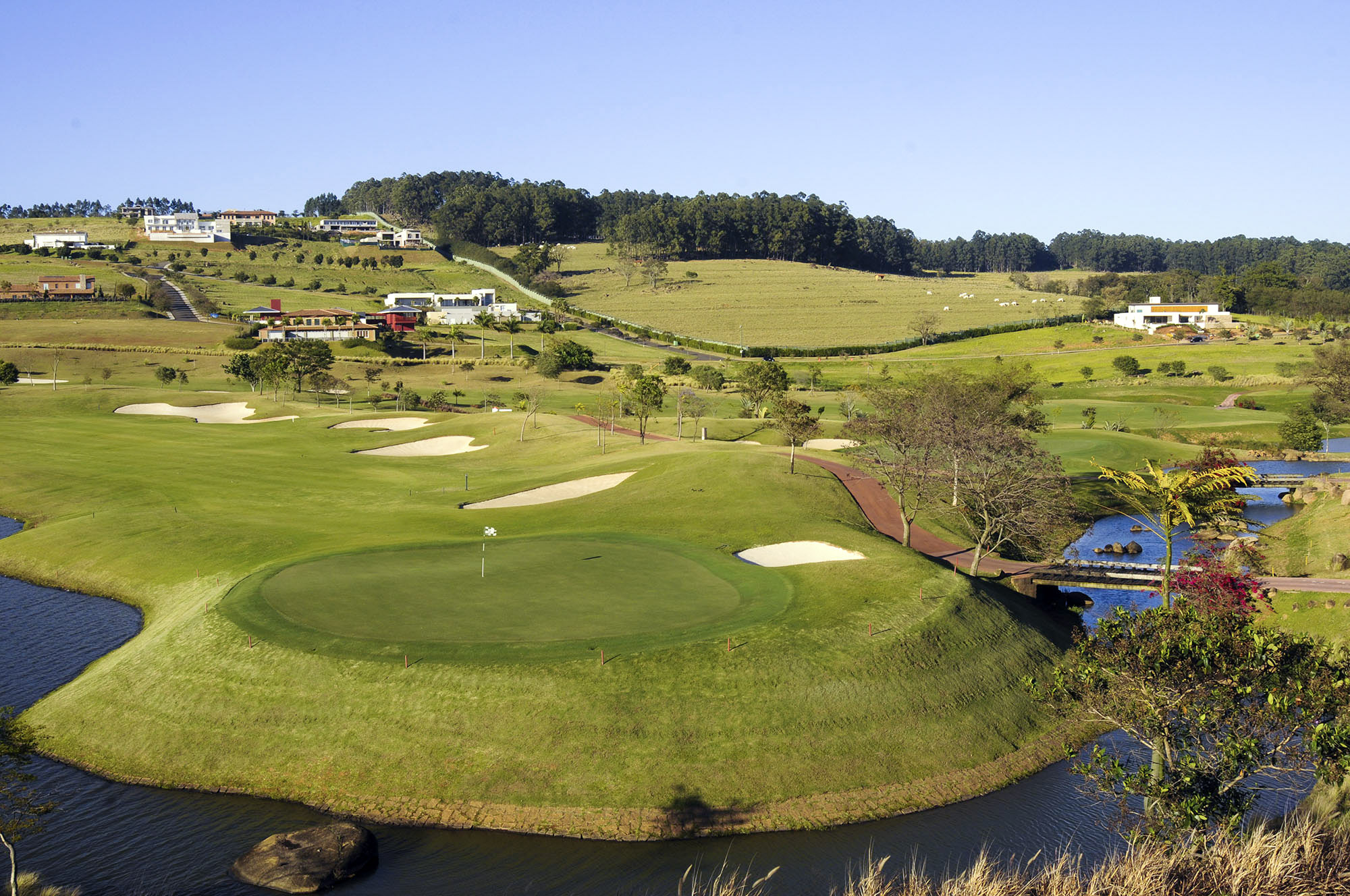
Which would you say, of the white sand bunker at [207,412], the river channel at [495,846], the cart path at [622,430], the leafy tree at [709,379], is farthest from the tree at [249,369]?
the river channel at [495,846]

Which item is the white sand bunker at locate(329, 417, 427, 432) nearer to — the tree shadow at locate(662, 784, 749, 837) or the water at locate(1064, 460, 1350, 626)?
the water at locate(1064, 460, 1350, 626)

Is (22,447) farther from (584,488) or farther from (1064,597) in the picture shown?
(1064,597)

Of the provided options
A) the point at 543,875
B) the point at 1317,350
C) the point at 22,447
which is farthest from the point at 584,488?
the point at 1317,350

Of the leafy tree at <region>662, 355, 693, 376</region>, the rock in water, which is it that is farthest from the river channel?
the leafy tree at <region>662, 355, 693, 376</region>

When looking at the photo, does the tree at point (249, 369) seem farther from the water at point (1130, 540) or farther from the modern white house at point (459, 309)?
the water at point (1130, 540)

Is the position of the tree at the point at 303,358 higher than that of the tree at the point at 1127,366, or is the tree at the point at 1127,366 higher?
the tree at the point at 1127,366
